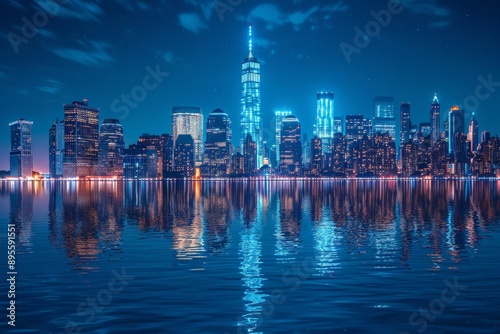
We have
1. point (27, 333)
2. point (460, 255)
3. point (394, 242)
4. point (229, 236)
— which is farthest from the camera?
point (229, 236)

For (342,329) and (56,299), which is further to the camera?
(56,299)

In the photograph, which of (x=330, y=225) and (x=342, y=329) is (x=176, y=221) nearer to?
(x=330, y=225)

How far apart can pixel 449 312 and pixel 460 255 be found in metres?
14.1

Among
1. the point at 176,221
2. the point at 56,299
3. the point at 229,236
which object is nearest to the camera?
the point at 56,299

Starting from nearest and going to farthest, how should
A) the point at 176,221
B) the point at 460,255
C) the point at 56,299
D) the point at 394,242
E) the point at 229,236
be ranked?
the point at 56,299, the point at 460,255, the point at 394,242, the point at 229,236, the point at 176,221

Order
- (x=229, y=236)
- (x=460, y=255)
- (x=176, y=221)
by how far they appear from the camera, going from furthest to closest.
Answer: (x=176, y=221) < (x=229, y=236) < (x=460, y=255)

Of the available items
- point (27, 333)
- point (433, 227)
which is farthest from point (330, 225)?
point (27, 333)

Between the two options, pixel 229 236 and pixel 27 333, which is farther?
pixel 229 236

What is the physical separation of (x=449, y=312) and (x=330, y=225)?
99.5 ft

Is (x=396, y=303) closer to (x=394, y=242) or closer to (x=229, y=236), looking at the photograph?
(x=394, y=242)

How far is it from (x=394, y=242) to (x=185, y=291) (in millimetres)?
20313

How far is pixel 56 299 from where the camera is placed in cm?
2159

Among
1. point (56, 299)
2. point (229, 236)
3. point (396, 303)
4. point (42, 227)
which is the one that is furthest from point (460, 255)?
point (42, 227)

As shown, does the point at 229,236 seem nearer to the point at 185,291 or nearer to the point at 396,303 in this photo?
the point at 185,291
